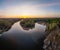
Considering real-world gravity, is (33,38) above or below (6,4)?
below

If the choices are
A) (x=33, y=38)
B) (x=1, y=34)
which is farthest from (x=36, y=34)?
(x=1, y=34)

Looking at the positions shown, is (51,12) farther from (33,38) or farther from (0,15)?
(0,15)

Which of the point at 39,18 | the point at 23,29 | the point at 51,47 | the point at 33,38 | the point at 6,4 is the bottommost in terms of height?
the point at 51,47

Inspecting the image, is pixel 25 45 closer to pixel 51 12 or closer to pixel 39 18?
pixel 39 18
